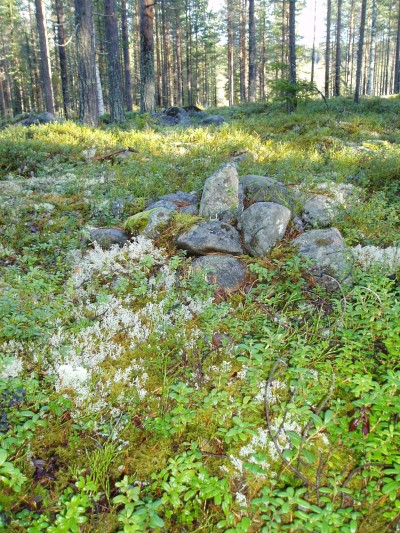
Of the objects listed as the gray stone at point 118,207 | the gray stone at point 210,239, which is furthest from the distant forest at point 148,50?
the gray stone at point 210,239

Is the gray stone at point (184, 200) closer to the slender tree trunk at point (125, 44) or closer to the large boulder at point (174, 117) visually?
the large boulder at point (174, 117)

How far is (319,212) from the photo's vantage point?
5508mm

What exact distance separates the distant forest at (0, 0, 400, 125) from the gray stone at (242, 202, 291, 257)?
9493mm

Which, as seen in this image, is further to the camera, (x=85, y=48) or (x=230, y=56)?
(x=230, y=56)

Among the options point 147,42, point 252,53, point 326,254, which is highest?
point 252,53

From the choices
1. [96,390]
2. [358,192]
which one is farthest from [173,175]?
[96,390]

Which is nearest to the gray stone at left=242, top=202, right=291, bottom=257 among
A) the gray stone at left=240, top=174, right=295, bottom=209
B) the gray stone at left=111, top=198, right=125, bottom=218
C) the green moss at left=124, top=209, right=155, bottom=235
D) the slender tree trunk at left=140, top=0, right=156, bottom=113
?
the gray stone at left=240, top=174, right=295, bottom=209

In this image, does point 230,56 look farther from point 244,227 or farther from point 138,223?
point 244,227

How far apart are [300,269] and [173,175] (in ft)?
13.4

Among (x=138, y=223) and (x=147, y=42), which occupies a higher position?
(x=147, y=42)

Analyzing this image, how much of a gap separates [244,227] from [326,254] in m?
1.20

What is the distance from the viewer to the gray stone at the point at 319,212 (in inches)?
213

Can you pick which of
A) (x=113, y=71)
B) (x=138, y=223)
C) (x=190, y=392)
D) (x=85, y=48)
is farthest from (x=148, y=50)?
(x=190, y=392)

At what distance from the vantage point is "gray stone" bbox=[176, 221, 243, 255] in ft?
15.8
